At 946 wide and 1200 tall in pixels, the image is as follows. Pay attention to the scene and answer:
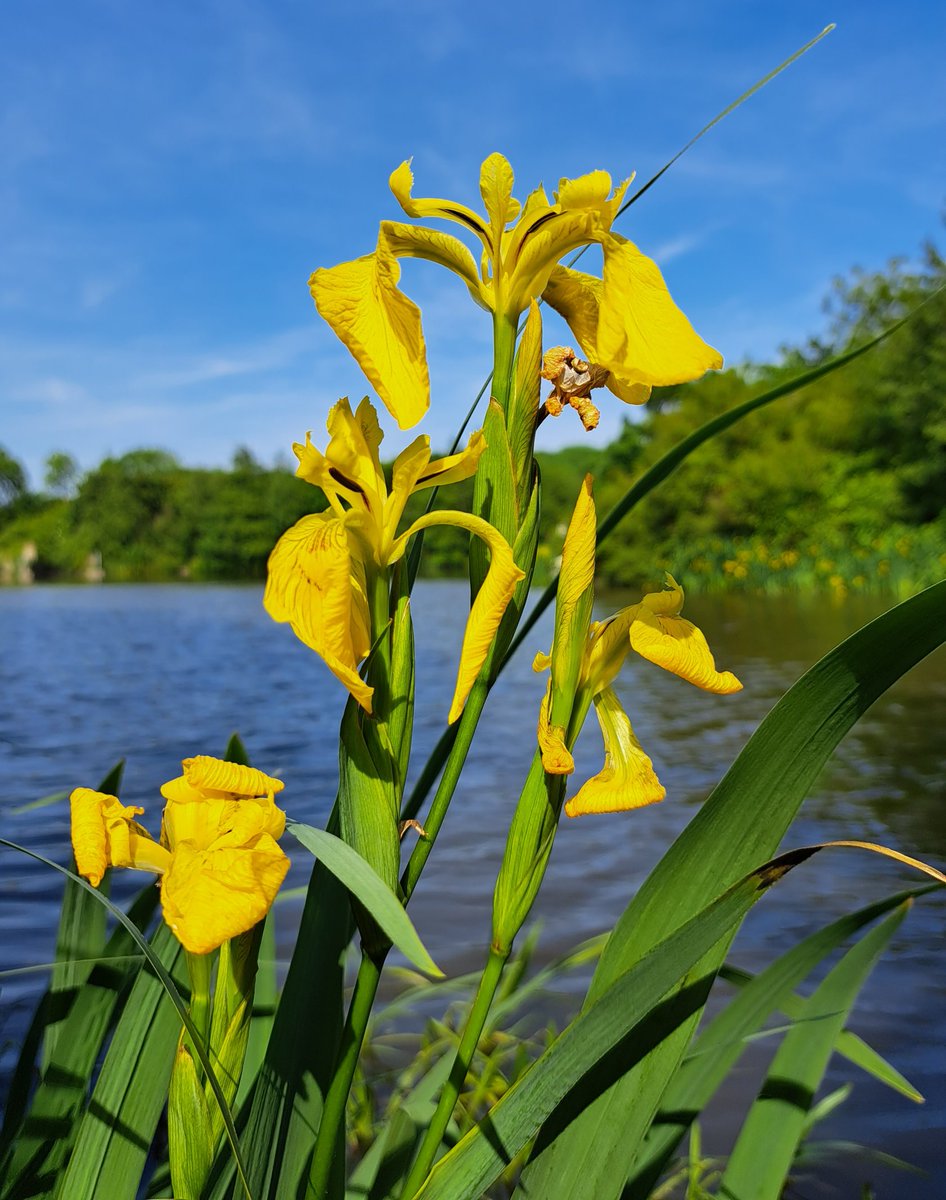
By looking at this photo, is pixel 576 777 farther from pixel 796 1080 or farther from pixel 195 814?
pixel 195 814

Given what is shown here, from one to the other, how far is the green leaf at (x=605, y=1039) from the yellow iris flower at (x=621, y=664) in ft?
0.36

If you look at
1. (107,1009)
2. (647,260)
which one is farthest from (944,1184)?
(647,260)

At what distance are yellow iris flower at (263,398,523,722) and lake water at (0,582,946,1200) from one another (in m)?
0.36

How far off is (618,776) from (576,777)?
397 centimetres

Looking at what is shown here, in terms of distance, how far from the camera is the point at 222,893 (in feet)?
1.69

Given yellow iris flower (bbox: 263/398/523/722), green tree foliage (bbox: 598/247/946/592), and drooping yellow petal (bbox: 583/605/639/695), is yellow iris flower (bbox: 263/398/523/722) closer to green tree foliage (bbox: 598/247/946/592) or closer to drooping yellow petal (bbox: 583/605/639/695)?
→ drooping yellow petal (bbox: 583/605/639/695)

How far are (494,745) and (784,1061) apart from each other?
181 inches

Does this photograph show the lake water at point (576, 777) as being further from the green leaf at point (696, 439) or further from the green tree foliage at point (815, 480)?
the green tree foliage at point (815, 480)

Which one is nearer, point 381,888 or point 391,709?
point 381,888

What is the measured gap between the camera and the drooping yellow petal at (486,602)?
54 centimetres

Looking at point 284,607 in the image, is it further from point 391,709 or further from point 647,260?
point 647,260

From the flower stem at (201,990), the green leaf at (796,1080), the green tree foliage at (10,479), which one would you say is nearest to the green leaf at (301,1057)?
the flower stem at (201,990)

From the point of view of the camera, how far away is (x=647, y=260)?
0.58 meters

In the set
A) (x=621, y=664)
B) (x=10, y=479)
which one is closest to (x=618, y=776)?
(x=621, y=664)
